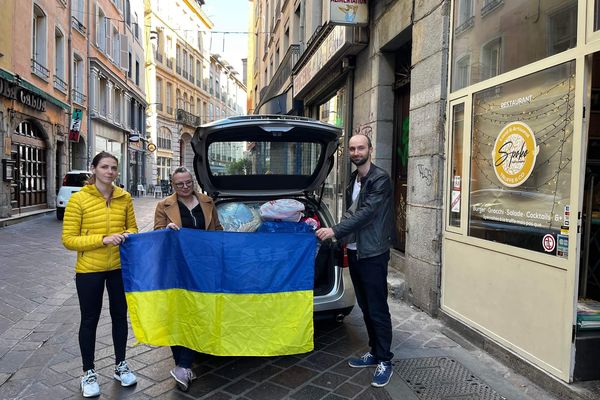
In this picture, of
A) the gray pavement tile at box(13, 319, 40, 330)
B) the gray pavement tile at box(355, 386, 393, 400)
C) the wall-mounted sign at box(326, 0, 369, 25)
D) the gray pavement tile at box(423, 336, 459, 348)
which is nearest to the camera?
the gray pavement tile at box(355, 386, 393, 400)

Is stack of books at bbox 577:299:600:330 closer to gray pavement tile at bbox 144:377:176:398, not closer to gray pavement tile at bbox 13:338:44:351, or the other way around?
gray pavement tile at bbox 144:377:176:398

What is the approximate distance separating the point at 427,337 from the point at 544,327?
1.33m

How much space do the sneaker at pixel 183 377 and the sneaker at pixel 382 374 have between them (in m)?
1.41

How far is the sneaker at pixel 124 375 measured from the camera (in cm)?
347

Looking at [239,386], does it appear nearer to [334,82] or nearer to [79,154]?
[334,82]

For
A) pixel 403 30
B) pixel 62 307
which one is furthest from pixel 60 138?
pixel 403 30

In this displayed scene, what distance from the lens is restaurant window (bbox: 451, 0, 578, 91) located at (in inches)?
137

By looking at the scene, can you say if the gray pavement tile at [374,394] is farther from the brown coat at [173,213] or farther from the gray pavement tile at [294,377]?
the brown coat at [173,213]

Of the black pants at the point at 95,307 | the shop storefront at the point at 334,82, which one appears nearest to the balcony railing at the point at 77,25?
the shop storefront at the point at 334,82

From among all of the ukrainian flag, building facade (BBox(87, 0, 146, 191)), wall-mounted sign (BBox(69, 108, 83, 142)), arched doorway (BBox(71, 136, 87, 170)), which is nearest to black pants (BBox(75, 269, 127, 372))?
the ukrainian flag

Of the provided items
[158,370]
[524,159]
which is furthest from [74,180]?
[524,159]

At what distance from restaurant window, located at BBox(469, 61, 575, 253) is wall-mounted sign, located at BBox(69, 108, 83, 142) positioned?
19.2 metres

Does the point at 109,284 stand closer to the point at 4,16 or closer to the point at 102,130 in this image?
the point at 4,16

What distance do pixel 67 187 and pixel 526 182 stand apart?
14.8 metres
